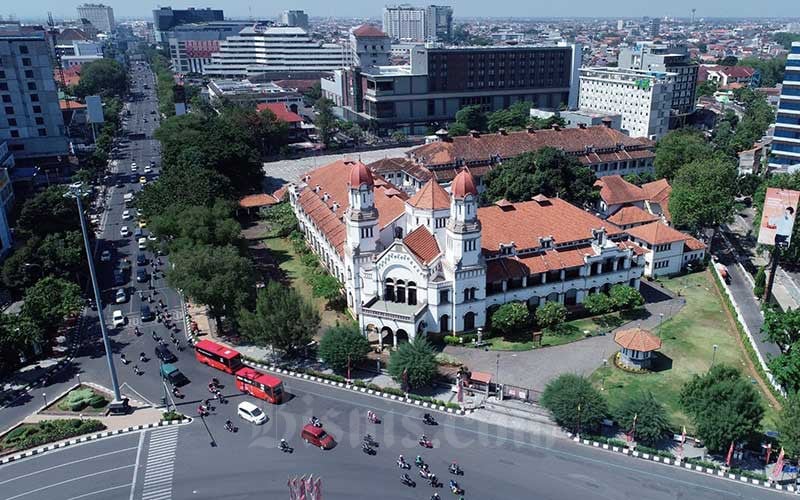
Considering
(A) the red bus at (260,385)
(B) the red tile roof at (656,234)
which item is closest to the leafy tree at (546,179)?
(B) the red tile roof at (656,234)

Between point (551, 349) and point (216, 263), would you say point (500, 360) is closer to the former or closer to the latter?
point (551, 349)

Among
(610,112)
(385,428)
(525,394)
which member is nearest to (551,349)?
(525,394)

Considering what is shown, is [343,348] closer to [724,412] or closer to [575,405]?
[575,405]

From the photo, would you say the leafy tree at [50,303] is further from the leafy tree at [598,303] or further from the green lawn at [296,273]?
the leafy tree at [598,303]

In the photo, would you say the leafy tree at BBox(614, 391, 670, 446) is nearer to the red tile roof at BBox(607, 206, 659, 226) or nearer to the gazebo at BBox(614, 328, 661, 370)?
the gazebo at BBox(614, 328, 661, 370)

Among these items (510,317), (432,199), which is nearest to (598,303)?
(510,317)
